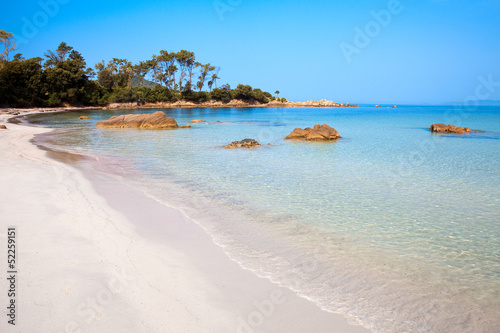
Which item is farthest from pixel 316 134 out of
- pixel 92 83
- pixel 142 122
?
pixel 92 83

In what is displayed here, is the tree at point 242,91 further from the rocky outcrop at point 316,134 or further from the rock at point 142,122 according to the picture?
the rocky outcrop at point 316,134

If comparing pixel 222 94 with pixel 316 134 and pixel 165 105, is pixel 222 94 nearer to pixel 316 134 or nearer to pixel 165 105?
pixel 165 105

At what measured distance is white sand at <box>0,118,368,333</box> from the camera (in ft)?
11.8

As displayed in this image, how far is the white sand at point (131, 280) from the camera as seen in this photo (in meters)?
3.60

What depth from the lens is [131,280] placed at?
4367mm

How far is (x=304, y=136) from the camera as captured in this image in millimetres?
24719

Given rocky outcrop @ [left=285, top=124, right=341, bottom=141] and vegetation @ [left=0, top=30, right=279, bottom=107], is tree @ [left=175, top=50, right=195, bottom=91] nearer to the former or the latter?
vegetation @ [left=0, top=30, right=279, bottom=107]

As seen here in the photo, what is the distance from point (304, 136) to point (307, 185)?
48.6 feet

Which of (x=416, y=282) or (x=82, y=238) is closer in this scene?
(x=416, y=282)

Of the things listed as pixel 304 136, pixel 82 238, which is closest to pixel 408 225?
pixel 82 238

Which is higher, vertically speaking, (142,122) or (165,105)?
(165,105)

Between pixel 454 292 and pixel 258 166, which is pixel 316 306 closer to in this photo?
pixel 454 292

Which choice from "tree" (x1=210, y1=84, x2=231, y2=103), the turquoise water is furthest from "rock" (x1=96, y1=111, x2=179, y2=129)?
"tree" (x1=210, y1=84, x2=231, y2=103)

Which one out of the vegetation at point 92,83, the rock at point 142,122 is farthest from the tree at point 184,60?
the rock at point 142,122
